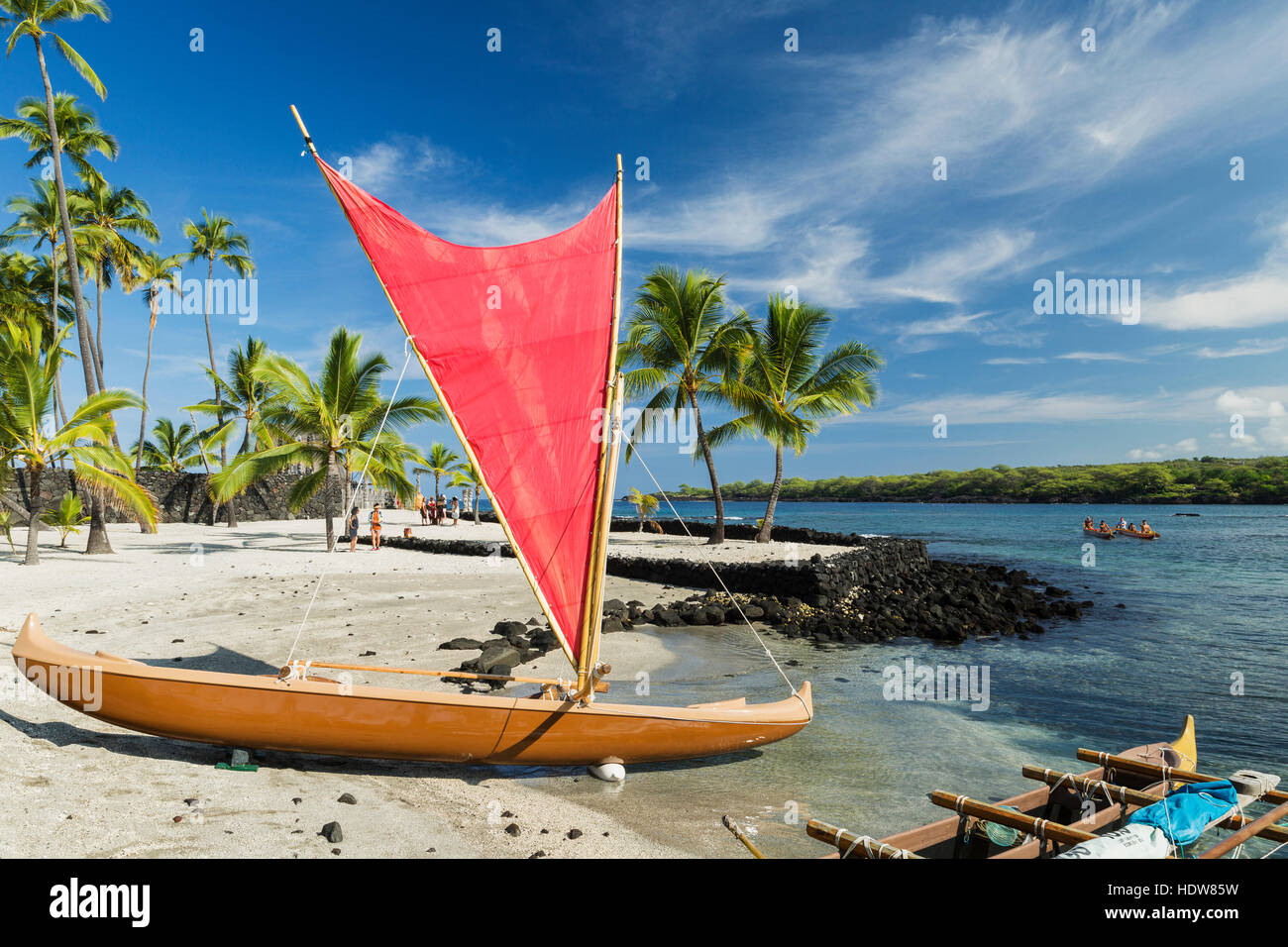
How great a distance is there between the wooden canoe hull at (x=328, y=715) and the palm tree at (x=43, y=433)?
14573mm

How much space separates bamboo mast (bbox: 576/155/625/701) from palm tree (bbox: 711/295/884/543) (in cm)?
1825

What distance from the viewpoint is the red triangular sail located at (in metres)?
6.37

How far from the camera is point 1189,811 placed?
15.5 ft

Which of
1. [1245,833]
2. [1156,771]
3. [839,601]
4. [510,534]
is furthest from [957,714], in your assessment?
[839,601]

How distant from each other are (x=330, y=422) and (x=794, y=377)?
18.0 meters

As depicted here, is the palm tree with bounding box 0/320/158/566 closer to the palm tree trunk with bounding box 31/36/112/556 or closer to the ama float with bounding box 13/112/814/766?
the palm tree trunk with bounding box 31/36/112/556

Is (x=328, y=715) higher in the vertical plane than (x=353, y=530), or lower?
lower

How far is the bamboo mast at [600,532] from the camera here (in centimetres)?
596

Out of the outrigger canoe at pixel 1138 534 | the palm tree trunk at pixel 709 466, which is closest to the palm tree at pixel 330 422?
the palm tree trunk at pixel 709 466

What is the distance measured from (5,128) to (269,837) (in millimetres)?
31116

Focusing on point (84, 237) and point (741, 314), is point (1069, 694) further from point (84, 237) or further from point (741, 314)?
point (84, 237)

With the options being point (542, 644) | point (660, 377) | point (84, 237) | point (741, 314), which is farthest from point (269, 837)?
point (84, 237)

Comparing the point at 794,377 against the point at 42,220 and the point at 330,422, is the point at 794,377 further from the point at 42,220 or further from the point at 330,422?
the point at 42,220

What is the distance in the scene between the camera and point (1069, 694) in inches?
434
